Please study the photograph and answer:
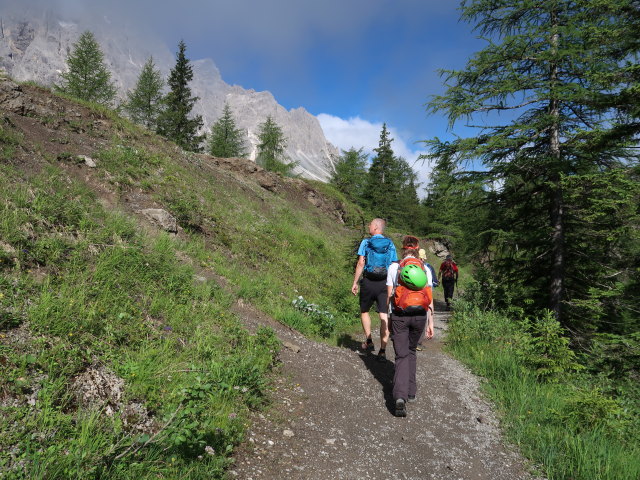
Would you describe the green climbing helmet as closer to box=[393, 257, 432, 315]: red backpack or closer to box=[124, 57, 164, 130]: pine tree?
box=[393, 257, 432, 315]: red backpack

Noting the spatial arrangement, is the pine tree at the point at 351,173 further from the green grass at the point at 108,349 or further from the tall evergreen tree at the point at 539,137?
the green grass at the point at 108,349

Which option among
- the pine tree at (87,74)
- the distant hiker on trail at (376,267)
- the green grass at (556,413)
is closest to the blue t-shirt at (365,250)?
the distant hiker on trail at (376,267)

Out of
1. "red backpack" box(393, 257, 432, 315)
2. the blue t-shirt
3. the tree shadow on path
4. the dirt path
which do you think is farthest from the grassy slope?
the blue t-shirt

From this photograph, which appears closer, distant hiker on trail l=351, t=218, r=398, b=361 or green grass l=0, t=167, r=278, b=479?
green grass l=0, t=167, r=278, b=479

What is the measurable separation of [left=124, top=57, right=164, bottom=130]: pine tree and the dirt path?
3211 centimetres

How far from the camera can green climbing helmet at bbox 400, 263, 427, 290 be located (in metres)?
4.29

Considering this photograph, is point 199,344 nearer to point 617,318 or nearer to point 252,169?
point 617,318

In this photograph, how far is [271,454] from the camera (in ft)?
9.98

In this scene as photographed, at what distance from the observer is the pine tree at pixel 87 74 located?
24.0 m

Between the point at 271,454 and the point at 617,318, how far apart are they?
1033cm

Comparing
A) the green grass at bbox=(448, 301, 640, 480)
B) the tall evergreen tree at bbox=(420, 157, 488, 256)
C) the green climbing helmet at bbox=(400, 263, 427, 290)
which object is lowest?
the green grass at bbox=(448, 301, 640, 480)

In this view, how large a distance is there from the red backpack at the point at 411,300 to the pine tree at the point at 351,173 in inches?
1178

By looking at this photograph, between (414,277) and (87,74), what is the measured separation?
30.3m

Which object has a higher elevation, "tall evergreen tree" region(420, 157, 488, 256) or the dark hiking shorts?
"tall evergreen tree" region(420, 157, 488, 256)
